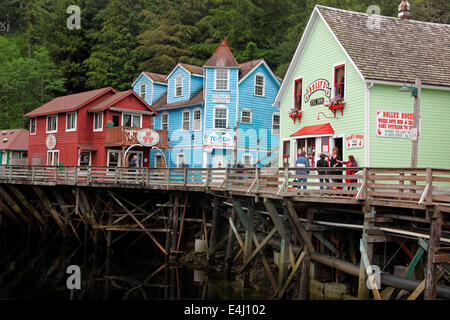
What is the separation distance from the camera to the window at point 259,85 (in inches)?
1394

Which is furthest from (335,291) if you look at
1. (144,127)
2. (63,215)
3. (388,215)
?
(144,127)

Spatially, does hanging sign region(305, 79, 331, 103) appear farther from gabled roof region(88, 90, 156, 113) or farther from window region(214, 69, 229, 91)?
gabled roof region(88, 90, 156, 113)

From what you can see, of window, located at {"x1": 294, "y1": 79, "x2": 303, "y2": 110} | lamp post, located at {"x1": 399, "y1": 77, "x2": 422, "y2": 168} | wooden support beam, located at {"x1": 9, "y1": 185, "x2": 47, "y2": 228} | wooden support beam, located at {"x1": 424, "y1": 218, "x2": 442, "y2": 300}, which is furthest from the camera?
wooden support beam, located at {"x1": 9, "y1": 185, "x2": 47, "y2": 228}

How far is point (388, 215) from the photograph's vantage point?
1303 centimetres

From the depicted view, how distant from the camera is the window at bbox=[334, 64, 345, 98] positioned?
68.5 ft

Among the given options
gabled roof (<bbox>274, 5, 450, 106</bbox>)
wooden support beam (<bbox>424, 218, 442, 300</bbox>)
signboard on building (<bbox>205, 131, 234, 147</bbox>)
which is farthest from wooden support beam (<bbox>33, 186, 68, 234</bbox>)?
wooden support beam (<bbox>424, 218, 442, 300</bbox>)

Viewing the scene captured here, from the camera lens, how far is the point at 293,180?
61.1 ft

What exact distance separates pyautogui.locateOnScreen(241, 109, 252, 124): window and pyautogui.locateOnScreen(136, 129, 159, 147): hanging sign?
6200 millimetres

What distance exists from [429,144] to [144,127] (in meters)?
19.8

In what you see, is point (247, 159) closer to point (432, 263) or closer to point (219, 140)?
point (219, 140)

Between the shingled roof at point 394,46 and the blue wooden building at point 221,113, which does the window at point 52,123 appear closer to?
the blue wooden building at point 221,113

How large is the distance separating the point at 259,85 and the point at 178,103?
19.3 feet

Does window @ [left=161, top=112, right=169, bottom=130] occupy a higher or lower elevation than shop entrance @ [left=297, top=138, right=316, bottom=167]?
higher
